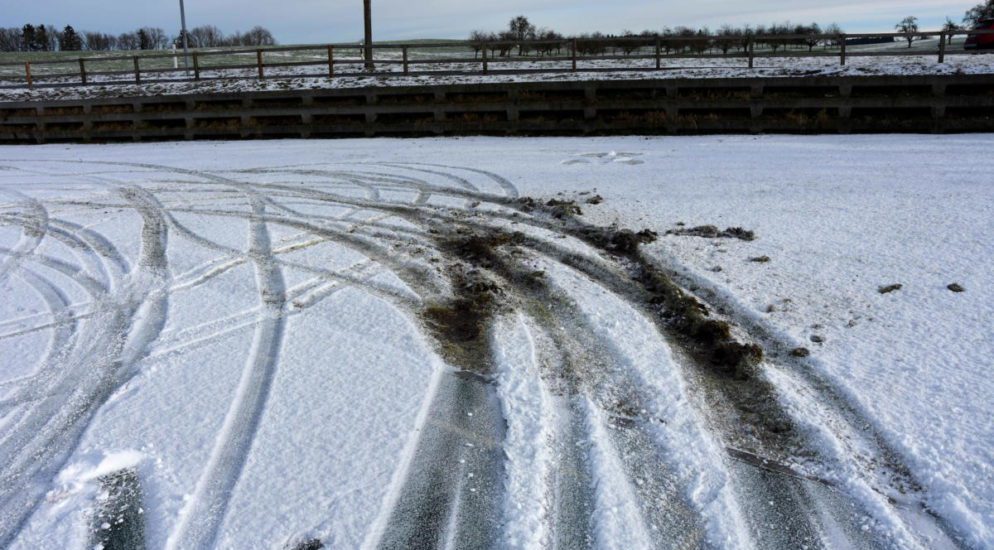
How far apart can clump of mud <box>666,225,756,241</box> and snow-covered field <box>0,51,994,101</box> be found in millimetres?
10678

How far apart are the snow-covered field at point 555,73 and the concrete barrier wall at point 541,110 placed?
0.95 metres

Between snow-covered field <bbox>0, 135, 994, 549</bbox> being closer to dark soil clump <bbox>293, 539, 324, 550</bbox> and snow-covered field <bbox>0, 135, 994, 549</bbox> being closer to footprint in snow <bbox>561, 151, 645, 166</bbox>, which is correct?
dark soil clump <bbox>293, 539, 324, 550</bbox>

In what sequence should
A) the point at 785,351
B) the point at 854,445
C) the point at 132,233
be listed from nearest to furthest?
the point at 854,445
the point at 785,351
the point at 132,233

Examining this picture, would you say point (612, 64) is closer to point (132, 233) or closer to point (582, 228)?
point (582, 228)

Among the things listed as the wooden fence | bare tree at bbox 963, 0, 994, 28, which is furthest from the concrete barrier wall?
bare tree at bbox 963, 0, 994, 28

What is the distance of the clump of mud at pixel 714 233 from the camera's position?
7119mm

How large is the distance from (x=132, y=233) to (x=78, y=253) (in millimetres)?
772

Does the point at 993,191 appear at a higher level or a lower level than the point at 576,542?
higher

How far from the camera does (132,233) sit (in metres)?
8.14

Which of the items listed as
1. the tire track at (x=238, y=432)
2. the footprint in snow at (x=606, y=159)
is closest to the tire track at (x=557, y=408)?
the tire track at (x=238, y=432)

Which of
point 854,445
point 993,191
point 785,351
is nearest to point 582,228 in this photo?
point 785,351

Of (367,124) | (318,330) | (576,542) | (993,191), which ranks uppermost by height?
(367,124)

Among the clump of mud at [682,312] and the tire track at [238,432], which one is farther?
the clump of mud at [682,312]

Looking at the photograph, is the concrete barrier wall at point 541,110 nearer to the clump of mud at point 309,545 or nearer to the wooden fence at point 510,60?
the wooden fence at point 510,60
